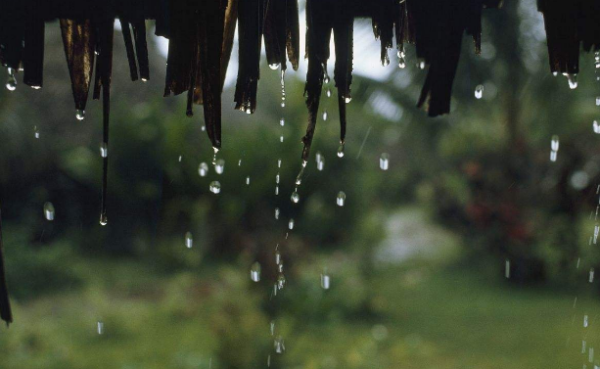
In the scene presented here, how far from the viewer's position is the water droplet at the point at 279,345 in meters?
3.21

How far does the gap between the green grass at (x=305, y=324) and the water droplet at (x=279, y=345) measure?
0.13ft

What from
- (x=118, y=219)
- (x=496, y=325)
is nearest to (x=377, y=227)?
(x=496, y=325)

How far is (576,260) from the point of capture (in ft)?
18.9

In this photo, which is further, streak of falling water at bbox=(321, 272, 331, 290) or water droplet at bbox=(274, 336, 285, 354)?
streak of falling water at bbox=(321, 272, 331, 290)

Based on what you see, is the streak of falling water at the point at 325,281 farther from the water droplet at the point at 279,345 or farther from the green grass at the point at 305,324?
the water droplet at the point at 279,345

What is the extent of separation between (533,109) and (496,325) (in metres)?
3.99

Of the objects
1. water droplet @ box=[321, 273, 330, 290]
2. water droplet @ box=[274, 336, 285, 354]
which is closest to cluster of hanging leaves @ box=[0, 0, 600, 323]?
water droplet @ box=[274, 336, 285, 354]

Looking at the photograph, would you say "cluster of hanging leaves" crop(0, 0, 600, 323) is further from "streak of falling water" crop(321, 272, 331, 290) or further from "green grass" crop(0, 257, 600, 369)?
"streak of falling water" crop(321, 272, 331, 290)

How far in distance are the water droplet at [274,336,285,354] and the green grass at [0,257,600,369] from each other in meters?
0.04

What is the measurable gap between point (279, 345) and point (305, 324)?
4.20 feet

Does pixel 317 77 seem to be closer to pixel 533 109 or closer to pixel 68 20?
pixel 68 20

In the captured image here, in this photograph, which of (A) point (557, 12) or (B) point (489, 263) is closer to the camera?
(A) point (557, 12)

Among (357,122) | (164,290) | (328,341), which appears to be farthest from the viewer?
(357,122)

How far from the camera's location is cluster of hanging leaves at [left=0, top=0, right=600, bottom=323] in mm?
842
